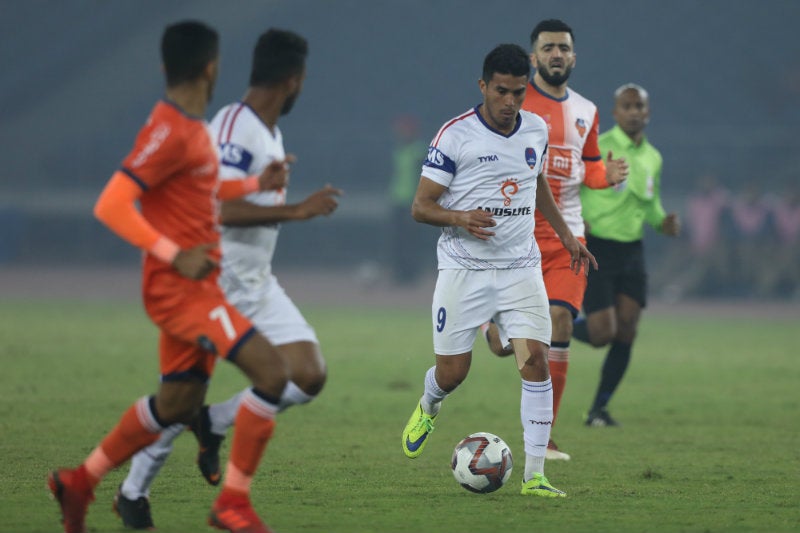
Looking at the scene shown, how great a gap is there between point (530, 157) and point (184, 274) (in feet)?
9.02

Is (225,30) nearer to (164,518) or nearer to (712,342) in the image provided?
(712,342)

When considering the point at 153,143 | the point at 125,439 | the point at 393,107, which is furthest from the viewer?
the point at 393,107

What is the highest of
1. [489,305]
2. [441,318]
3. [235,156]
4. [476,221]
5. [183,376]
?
[235,156]

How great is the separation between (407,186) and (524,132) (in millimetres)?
18229

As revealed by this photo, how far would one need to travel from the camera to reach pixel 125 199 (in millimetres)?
5480

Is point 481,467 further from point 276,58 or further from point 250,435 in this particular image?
point 276,58

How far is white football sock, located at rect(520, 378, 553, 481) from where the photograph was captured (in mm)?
7441

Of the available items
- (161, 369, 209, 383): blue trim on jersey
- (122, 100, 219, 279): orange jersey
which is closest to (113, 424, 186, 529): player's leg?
(161, 369, 209, 383): blue trim on jersey

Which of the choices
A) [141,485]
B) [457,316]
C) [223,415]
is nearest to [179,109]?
[223,415]

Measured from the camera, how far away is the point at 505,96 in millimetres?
7426

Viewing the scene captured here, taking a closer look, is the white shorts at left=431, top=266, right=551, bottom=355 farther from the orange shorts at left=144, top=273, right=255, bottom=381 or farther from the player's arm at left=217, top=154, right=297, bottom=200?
the orange shorts at left=144, top=273, right=255, bottom=381

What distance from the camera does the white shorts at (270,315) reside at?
616cm

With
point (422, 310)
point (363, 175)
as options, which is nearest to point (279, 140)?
point (422, 310)

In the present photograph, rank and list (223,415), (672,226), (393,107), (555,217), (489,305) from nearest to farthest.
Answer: (223,415) → (489,305) → (555,217) → (672,226) → (393,107)
